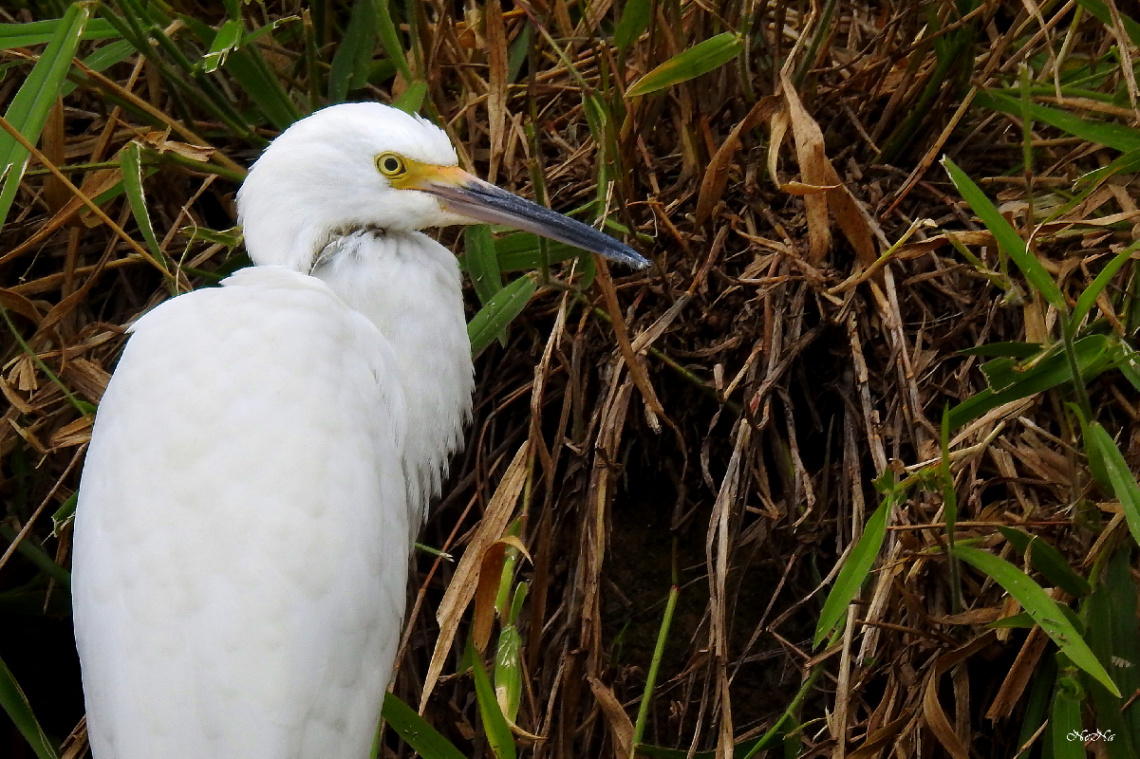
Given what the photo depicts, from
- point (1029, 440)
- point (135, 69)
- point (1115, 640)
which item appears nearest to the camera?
point (1115, 640)

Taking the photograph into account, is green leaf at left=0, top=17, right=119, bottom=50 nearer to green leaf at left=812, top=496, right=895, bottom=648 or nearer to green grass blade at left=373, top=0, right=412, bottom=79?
green grass blade at left=373, top=0, right=412, bottom=79

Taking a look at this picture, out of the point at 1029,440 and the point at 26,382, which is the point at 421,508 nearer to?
the point at 26,382

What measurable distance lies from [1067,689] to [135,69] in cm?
154

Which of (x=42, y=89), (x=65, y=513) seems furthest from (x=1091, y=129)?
(x=65, y=513)

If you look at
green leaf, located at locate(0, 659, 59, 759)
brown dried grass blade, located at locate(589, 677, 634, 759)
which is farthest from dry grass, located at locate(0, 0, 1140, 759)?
green leaf, located at locate(0, 659, 59, 759)

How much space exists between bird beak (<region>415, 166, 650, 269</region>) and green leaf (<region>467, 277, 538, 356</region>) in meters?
0.07

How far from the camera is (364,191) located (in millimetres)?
1425

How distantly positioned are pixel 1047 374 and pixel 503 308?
0.66 meters

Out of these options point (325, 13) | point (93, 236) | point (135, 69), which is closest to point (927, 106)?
point (325, 13)

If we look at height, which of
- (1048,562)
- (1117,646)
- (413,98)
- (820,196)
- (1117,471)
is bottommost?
(1117,646)

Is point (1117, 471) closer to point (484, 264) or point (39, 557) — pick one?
point (484, 264)

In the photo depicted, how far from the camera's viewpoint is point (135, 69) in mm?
1682

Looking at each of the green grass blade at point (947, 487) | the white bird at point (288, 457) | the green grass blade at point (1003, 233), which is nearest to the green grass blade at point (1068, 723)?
the green grass blade at point (947, 487)

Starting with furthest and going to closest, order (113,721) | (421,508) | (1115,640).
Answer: (421,508), (1115,640), (113,721)
